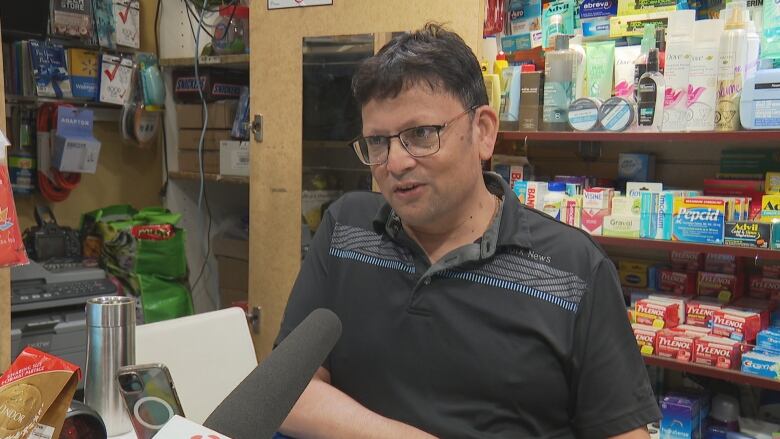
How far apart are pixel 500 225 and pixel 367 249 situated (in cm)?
28

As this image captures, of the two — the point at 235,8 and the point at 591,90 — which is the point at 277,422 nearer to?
the point at 591,90

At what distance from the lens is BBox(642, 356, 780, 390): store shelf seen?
197 cm

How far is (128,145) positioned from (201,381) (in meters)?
2.59

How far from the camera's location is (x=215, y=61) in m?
3.43

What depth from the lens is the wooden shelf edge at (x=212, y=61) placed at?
332cm

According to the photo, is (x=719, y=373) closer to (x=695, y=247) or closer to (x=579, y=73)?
(x=695, y=247)

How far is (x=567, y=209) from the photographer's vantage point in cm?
232

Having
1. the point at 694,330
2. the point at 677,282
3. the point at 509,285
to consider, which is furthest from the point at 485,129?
the point at 677,282

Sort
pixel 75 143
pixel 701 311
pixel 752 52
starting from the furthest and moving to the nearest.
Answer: pixel 75 143 < pixel 701 311 < pixel 752 52

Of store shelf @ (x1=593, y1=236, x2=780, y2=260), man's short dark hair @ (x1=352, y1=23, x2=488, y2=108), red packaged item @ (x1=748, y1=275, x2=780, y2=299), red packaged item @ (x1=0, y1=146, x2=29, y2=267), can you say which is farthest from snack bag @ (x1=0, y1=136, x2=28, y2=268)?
red packaged item @ (x1=748, y1=275, x2=780, y2=299)

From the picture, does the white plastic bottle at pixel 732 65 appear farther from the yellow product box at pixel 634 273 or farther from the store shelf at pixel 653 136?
the yellow product box at pixel 634 273

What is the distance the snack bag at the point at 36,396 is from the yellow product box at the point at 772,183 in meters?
2.03

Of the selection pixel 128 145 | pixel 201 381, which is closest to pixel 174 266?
pixel 128 145

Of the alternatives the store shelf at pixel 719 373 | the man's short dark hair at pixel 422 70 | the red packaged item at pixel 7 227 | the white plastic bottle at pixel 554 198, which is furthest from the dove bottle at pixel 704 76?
the red packaged item at pixel 7 227
